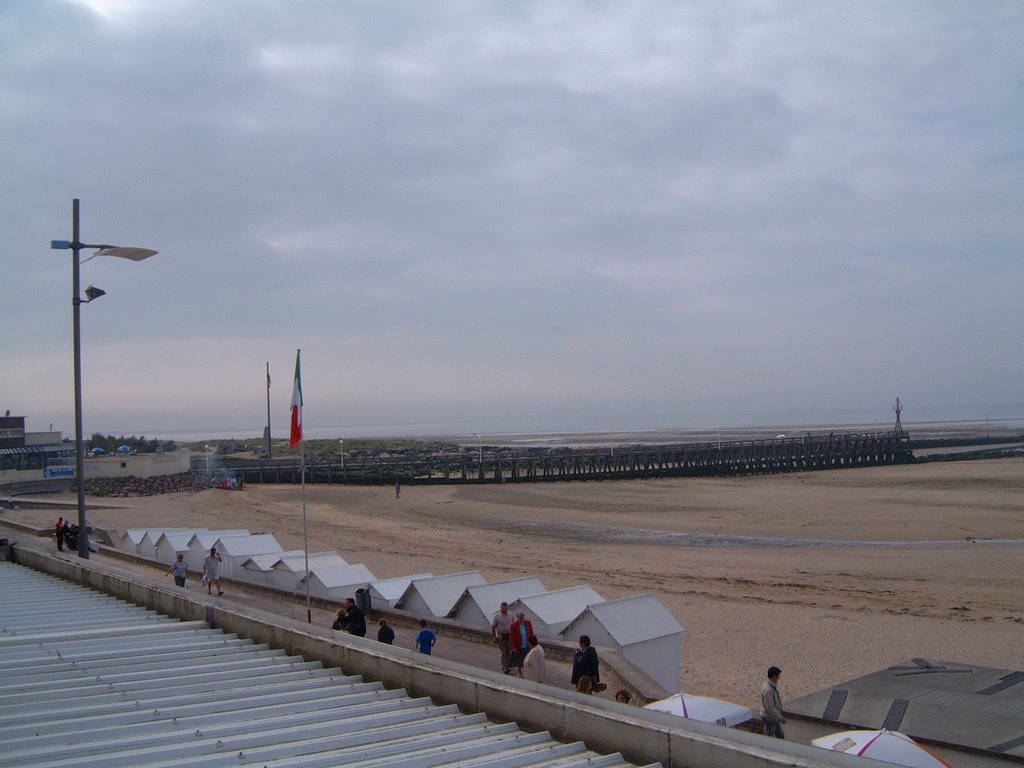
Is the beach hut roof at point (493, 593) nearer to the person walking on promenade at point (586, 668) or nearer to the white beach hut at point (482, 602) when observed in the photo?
the white beach hut at point (482, 602)

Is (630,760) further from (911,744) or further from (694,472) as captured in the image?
(694,472)

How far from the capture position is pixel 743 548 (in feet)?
93.4

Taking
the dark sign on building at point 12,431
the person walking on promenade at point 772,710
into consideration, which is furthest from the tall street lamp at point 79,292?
the dark sign on building at point 12,431

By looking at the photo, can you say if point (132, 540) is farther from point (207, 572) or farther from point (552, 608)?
point (552, 608)

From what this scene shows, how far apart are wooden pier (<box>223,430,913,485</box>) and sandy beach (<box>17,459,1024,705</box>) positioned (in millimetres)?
4307

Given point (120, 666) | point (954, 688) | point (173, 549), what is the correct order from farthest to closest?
point (173, 549)
point (954, 688)
point (120, 666)

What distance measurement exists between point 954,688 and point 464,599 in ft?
22.8

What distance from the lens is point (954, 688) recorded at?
10.5 m

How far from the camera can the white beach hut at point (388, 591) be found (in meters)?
14.7

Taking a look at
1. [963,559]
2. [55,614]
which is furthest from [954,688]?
[963,559]

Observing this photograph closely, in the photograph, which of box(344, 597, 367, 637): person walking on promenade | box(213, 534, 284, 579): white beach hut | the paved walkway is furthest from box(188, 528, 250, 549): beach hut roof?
box(344, 597, 367, 637): person walking on promenade

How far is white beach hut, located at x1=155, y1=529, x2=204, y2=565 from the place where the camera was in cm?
2070

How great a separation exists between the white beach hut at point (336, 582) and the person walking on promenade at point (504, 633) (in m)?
4.89

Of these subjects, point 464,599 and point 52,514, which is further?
point 52,514
